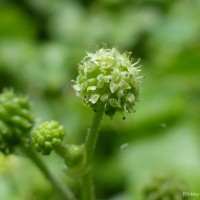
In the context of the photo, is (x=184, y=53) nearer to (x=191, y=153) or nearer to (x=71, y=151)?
(x=191, y=153)

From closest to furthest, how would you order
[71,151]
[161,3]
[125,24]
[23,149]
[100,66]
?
[100,66], [71,151], [23,149], [125,24], [161,3]

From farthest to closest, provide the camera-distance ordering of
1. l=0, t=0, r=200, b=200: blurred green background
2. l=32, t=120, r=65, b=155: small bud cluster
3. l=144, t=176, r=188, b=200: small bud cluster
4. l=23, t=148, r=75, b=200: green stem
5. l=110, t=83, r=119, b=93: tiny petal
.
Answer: l=0, t=0, r=200, b=200: blurred green background → l=144, t=176, r=188, b=200: small bud cluster → l=23, t=148, r=75, b=200: green stem → l=32, t=120, r=65, b=155: small bud cluster → l=110, t=83, r=119, b=93: tiny petal

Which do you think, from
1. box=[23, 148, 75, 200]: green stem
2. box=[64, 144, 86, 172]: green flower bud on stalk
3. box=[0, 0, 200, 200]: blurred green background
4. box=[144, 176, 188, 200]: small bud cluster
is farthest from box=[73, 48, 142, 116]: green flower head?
box=[0, 0, 200, 200]: blurred green background

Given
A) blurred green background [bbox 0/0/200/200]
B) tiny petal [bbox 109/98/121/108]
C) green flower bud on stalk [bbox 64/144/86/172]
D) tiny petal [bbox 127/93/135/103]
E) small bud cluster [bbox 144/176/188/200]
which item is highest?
blurred green background [bbox 0/0/200/200]

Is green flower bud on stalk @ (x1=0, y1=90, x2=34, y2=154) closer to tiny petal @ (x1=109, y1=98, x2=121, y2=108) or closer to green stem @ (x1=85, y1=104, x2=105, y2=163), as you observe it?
→ green stem @ (x1=85, y1=104, x2=105, y2=163)

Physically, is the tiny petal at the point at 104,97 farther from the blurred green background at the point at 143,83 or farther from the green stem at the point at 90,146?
the blurred green background at the point at 143,83

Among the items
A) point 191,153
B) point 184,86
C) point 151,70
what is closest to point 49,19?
point 151,70
